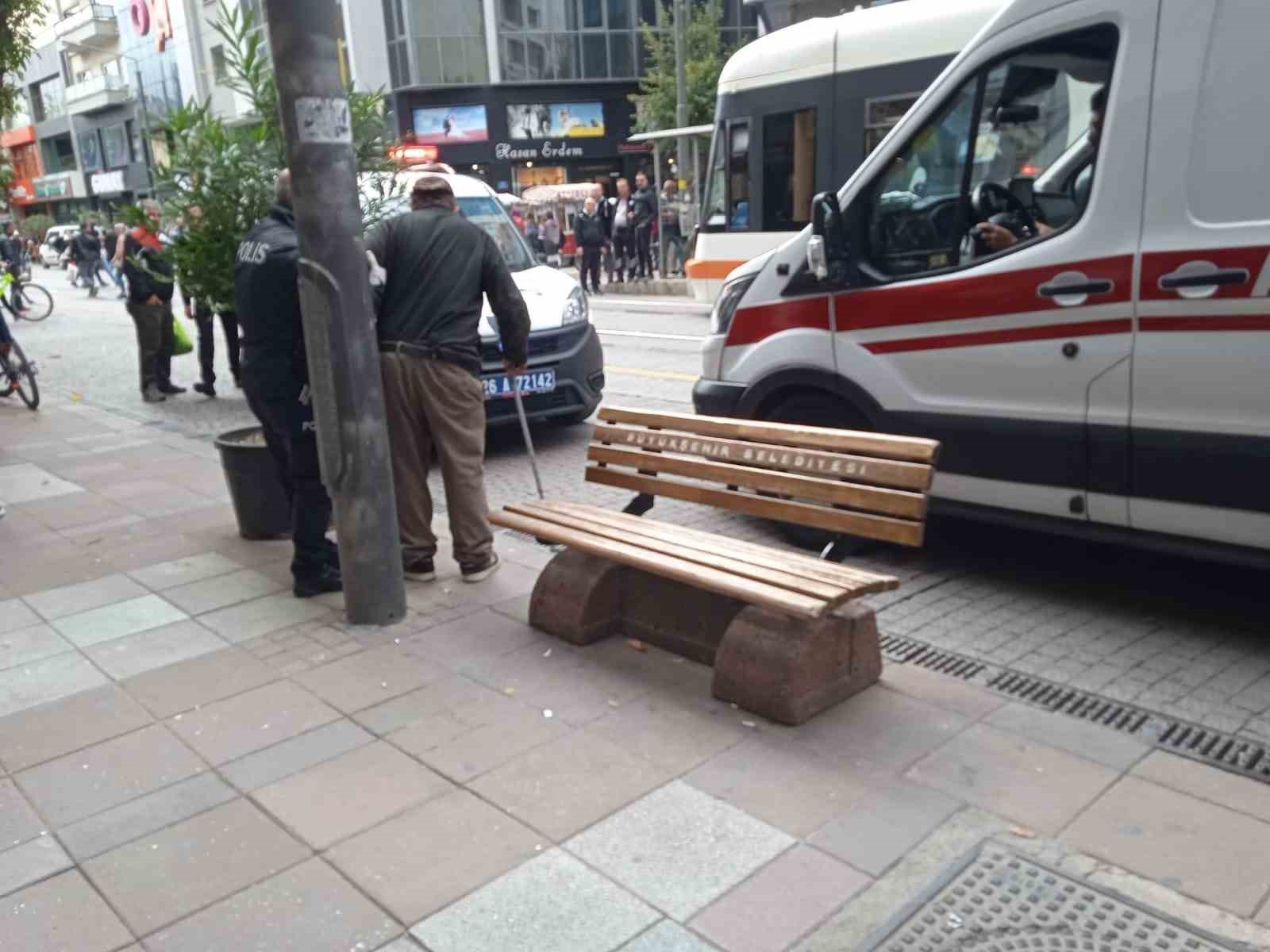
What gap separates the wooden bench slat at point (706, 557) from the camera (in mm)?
3592

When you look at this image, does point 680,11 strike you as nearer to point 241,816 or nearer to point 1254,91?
point 1254,91

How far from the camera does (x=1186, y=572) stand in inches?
204

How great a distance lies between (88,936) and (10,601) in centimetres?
319

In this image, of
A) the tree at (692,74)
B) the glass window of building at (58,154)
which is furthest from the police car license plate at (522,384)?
the glass window of building at (58,154)

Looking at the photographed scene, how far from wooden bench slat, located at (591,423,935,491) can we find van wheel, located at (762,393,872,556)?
1.02 meters

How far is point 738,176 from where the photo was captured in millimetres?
13258

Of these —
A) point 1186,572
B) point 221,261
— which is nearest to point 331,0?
point 221,261

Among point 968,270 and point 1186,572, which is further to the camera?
point 1186,572

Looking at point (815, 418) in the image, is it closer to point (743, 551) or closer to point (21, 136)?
point (743, 551)

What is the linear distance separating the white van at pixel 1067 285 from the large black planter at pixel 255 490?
2.64m

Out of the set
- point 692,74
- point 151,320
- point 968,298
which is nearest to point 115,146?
point 692,74

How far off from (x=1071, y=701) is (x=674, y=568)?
149 cm

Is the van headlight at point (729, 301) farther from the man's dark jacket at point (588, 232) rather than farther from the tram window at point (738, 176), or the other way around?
the man's dark jacket at point (588, 232)

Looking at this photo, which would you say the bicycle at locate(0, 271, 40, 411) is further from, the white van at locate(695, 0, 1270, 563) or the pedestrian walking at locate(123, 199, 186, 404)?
the white van at locate(695, 0, 1270, 563)
